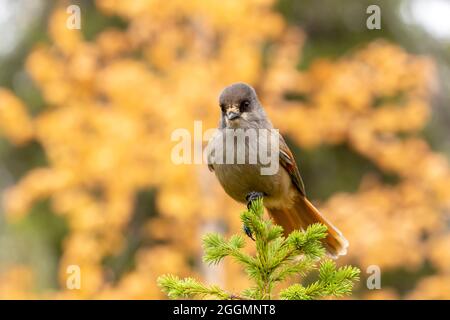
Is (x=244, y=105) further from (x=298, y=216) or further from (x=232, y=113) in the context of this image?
(x=298, y=216)

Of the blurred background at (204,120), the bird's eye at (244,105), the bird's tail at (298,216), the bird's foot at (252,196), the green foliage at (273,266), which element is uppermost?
the blurred background at (204,120)

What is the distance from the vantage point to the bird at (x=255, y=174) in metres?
3.17

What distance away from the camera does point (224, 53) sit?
600 cm

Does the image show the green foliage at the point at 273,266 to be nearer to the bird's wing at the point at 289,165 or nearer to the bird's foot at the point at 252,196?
the bird's foot at the point at 252,196

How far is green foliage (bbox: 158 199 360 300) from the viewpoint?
6.98 feet

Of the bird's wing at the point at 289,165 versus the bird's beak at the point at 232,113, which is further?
the bird's wing at the point at 289,165

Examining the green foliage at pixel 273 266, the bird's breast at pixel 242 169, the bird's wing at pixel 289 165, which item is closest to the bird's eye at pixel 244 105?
the bird's breast at pixel 242 169

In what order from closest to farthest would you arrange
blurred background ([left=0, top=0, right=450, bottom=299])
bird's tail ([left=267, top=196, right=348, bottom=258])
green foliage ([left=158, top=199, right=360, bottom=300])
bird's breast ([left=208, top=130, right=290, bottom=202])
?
green foliage ([left=158, top=199, right=360, bottom=300]), bird's breast ([left=208, top=130, right=290, bottom=202]), bird's tail ([left=267, top=196, right=348, bottom=258]), blurred background ([left=0, top=0, right=450, bottom=299])

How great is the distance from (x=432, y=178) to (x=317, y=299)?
4.16 m

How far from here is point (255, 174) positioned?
318cm

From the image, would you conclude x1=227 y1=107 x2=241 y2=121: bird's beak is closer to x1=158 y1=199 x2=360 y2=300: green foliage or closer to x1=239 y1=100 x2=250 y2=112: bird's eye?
x1=239 y1=100 x2=250 y2=112: bird's eye

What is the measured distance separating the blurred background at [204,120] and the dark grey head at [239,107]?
247 centimetres

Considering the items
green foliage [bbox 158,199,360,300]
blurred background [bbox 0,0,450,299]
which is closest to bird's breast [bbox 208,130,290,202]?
green foliage [bbox 158,199,360,300]

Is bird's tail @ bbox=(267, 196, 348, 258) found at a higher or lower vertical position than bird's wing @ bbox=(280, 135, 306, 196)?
lower
